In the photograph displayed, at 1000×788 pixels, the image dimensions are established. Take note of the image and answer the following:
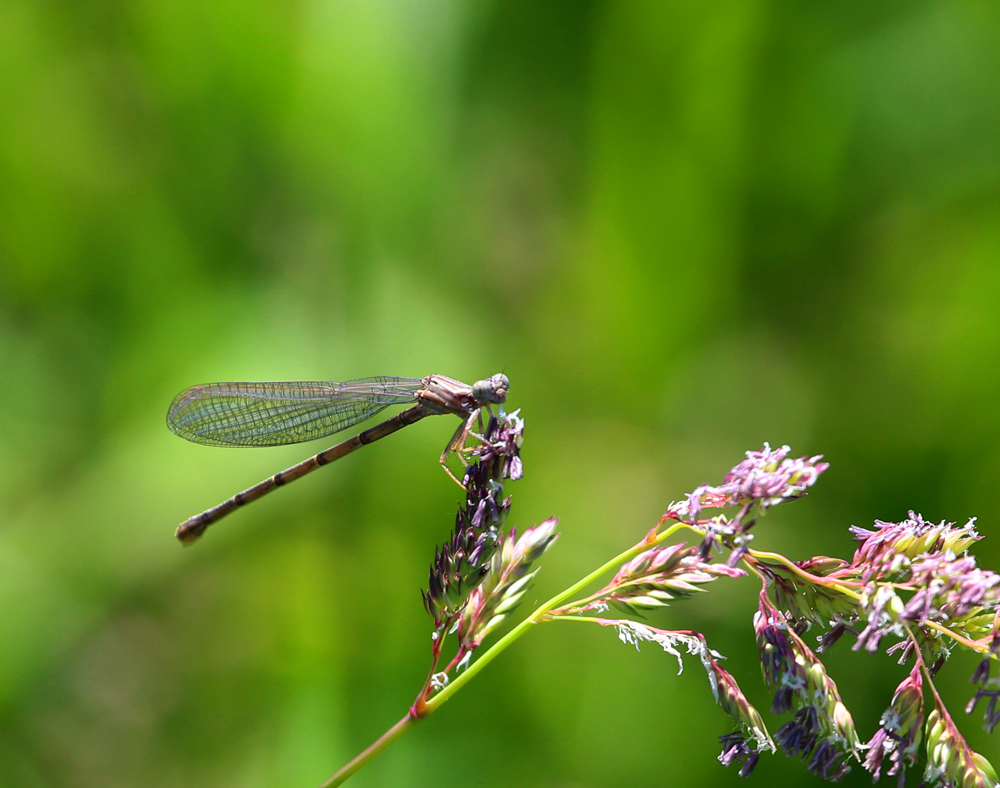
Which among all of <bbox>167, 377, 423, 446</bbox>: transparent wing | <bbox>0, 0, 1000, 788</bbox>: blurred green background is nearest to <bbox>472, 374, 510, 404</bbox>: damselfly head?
<bbox>167, 377, 423, 446</bbox>: transparent wing

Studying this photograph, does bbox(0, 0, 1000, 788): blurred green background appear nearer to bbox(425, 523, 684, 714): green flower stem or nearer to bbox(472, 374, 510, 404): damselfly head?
bbox(472, 374, 510, 404): damselfly head

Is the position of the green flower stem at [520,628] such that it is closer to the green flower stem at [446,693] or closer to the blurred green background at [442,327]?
the green flower stem at [446,693]

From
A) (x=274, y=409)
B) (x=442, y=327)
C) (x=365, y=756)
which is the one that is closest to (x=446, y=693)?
(x=365, y=756)

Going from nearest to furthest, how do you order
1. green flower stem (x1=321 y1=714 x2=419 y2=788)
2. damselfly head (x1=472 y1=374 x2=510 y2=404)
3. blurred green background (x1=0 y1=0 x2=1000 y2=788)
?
green flower stem (x1=321 y1=714 x2=419 y2=788) < damselfly head (x1=472 y1=374 x2=510 y2=404) < blurred green background (x1=0 y1=0 x2=1000 y2=788)

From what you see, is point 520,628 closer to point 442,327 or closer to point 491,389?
point 491,389

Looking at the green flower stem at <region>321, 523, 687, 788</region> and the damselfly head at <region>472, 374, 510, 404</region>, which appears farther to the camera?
the damselfly head at <region>472, 374, 510, 404</region>

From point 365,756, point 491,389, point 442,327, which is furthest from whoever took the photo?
point 442,327

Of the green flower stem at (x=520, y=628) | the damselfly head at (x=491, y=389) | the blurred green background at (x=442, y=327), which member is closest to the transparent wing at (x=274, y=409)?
the blurred green background at (x=442, y=327)
